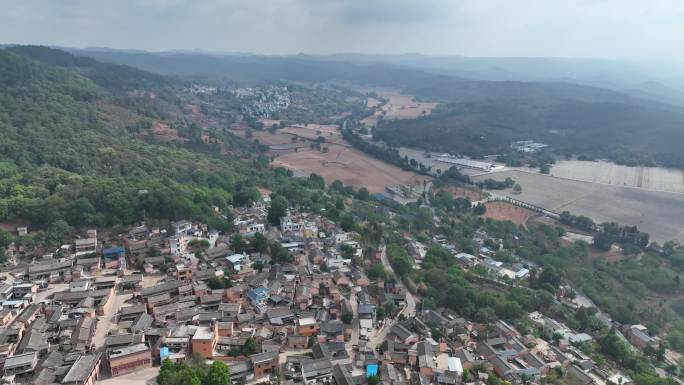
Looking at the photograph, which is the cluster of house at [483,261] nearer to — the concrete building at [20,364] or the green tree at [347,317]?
the green tree at [347,317]

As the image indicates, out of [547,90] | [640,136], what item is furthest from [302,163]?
[547,90]

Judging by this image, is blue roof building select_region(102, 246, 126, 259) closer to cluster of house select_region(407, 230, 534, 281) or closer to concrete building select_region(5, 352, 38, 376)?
concrete building select_region(5, 352, 38, 376)

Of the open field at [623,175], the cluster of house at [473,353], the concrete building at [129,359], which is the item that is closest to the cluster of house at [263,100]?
the open field at [623,175]

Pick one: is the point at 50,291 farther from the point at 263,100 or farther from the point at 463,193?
the point at 263,100

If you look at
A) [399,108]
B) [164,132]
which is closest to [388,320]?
[164,132]

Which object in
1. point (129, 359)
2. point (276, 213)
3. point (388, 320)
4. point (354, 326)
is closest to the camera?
point (129, 359)

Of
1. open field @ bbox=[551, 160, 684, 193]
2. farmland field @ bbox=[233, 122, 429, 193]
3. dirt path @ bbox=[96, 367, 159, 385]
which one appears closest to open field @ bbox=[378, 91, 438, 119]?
farmland field @ bbox=[233, 122, 429, 193]

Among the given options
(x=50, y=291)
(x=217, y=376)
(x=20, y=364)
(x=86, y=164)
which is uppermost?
(x=86, y=164)
